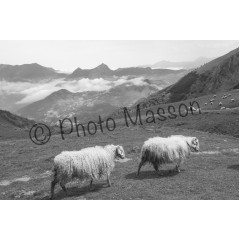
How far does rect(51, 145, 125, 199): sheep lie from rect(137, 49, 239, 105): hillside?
14056 cm

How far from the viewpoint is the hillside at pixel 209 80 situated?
523 ft

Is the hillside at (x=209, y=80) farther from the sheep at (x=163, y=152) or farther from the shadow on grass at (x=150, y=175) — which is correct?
the shadow on grass at (x=150, y=175)

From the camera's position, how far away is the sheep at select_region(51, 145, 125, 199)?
1728 centimetres

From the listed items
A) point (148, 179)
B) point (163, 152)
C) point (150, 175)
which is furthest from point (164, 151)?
point (148, 179)

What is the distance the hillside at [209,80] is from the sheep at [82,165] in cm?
14056

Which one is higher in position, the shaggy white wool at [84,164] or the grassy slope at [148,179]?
the shaggy white wool at [84,164]

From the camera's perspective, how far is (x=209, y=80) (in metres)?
172

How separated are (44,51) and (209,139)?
73.0 feet

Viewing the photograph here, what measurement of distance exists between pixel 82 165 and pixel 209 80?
16528 centimetres

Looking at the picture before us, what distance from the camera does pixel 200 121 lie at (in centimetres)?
5072

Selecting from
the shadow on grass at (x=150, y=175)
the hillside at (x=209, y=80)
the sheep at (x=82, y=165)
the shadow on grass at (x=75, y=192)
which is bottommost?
the shadow on grass at (x=75, y=192)

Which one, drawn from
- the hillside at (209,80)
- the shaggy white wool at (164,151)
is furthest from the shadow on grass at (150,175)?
the hillside at (209,80)

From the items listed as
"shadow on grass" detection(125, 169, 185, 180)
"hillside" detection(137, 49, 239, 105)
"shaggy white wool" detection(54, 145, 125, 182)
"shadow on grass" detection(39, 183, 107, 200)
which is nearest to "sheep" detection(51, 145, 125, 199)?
"shaggy white wool" detection(54, 145, 125, 182)
